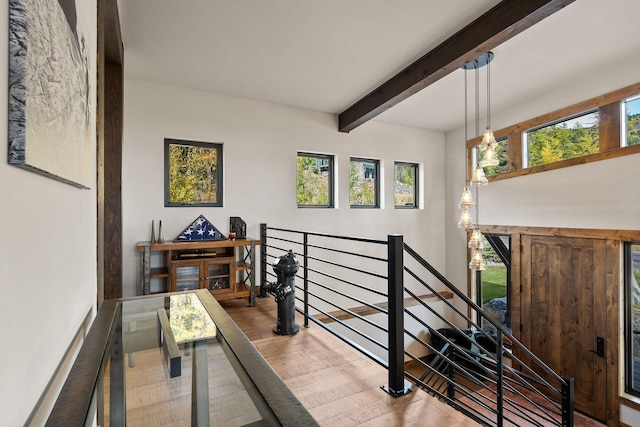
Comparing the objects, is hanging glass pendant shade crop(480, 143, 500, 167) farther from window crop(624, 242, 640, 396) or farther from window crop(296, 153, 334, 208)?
window crop(296, 153, 334, 208)

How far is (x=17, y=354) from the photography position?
543 mm

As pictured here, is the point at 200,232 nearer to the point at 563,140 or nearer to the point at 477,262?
the point at 477,262

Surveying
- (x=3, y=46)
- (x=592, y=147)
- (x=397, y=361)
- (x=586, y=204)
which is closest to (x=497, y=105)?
(x=592, y=147)

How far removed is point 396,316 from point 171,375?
1.27 meters

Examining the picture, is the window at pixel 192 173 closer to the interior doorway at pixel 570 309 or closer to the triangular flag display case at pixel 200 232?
the triangular flag display case at pixel 200 232

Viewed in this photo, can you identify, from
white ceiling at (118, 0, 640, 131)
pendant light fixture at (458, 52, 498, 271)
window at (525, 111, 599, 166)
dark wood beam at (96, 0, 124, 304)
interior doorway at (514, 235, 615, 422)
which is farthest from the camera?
window at (525, 111, 599, 166)

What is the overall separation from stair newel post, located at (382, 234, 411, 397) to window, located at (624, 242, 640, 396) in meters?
3.23

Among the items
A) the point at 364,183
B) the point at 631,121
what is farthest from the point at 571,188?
the point at 364,183

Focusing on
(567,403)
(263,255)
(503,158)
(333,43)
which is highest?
(333,43)

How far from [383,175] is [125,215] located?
11.8ft

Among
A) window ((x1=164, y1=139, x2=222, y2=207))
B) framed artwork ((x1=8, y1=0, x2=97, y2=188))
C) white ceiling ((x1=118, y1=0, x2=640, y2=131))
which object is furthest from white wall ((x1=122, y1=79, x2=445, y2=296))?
framed artwork ((x1=8, y1=0, x2=97, y2=188))

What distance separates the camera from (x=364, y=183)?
17.0ft

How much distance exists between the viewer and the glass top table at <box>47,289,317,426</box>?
59 cm

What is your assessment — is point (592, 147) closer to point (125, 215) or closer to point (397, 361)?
point (397, 361)
